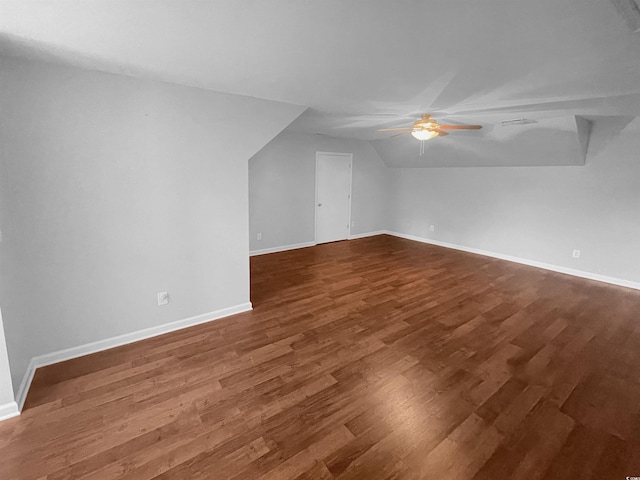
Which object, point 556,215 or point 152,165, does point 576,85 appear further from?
point 152,165

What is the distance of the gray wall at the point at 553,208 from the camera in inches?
160

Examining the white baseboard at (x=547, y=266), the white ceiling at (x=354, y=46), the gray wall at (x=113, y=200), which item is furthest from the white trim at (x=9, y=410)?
the white baseboard at (x=547, y=266)

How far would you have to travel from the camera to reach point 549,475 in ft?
5.00

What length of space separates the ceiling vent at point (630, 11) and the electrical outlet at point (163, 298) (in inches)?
139

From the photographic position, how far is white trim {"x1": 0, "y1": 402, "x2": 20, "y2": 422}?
1796 mm

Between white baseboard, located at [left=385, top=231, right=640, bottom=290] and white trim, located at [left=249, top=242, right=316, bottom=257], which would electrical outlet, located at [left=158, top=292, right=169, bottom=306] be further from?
white baseboard, located at [left=385, top=231, right=640, bottom=290]

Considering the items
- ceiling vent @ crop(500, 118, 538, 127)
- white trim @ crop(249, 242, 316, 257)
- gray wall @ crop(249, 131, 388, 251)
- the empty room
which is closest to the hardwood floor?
the empty room

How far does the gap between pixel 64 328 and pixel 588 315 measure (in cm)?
529

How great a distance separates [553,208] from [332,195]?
3921 millimetres

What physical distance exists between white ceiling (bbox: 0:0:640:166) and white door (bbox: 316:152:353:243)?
3184mm

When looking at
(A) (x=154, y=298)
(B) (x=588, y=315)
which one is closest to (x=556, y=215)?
(B) (x=588, y=315)

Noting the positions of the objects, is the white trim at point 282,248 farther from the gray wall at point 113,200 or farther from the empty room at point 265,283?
the gray wall at point 113,200

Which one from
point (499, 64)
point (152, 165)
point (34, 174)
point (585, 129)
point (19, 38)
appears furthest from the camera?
point (585, 129)

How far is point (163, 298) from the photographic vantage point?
9.06ft
